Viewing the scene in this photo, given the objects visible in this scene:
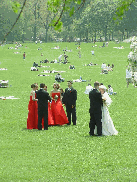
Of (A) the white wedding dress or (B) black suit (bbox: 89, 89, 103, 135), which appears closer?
(B) black suit (bbox: 89, 89, 103, 135)

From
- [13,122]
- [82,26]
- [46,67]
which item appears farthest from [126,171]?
[82,26]

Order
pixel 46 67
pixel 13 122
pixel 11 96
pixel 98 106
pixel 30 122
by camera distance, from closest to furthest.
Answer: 1. pixel 98 106
2. pixel 30 122
3. pixel 13 122
4. pixel 11 96
5. pixel 46 67

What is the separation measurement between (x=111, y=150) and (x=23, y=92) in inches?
836

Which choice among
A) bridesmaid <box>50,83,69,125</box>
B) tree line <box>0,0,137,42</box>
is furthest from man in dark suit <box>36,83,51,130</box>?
→ tree line <box>0,0,137,42</box>

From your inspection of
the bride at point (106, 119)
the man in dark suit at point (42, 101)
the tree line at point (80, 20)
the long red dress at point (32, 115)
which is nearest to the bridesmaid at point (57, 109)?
the long red dress at point (32, 115)

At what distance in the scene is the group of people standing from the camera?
656 inches

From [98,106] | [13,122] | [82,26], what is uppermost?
[82,26]

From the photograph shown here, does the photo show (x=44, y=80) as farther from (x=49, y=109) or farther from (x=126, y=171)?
(x=126, y=171)

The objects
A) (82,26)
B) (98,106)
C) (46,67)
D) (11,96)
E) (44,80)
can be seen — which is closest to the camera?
(98,106)

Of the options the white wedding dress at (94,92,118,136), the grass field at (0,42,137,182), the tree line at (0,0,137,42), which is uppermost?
the tree line at (0,0,137,42)

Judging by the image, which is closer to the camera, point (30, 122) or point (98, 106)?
point (98, 106)

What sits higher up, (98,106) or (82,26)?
(82,26)

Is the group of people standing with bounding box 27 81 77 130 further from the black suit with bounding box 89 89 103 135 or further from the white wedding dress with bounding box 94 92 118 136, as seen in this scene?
the white wedding dress with bounding box 94 92 118 136

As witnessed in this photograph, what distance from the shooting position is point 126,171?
10883 mm
